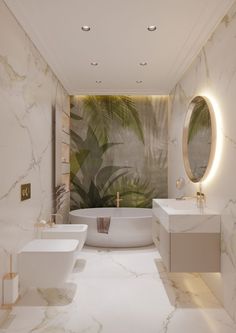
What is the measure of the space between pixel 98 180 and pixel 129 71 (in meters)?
2.03

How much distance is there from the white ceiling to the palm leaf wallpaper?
108 centimetres

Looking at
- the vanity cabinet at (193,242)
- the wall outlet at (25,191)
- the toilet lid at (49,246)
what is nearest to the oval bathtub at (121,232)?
the toilet lid at (49,246)

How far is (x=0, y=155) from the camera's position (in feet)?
7.21

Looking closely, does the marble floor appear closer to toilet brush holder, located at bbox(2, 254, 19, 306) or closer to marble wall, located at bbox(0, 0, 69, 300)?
toilet brush holder, located at bbox(2, 254, 19, 306)

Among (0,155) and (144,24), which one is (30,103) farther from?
(144,24)

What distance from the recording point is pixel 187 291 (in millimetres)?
2867

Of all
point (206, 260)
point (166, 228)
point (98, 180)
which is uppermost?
point (98, 180)

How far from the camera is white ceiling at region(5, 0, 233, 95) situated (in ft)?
7.87

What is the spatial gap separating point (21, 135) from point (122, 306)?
5.66ft

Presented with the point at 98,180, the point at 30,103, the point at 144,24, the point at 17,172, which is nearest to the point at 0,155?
the point at 17,172

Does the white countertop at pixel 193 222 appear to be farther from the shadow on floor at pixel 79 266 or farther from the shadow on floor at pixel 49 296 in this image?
the shadow on floor at pixel 79 266

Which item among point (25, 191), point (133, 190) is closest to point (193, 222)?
point (25, 191)

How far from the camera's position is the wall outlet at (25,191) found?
267cm

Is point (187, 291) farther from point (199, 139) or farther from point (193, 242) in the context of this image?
point (199, 139)
